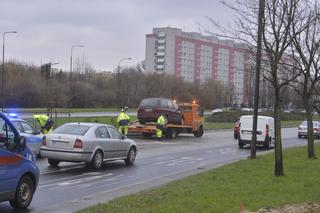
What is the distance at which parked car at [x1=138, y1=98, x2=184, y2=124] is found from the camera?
33812 millimetres

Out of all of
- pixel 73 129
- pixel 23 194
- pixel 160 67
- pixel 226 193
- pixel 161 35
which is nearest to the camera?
pixel 23 194

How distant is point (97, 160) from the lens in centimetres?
1638

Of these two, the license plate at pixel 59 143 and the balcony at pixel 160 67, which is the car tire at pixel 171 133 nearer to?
the license plate at pixel 59 143

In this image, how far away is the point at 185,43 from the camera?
463 ft

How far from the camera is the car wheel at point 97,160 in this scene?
1622 centimetres

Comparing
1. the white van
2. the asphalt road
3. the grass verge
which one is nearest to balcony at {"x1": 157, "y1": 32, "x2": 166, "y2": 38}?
the white van

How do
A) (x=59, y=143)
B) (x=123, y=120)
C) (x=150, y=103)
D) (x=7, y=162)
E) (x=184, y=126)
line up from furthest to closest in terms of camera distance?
(x=184, y=126), (x=150, y=103), (x=123, y=120), (x=59, y=143), (x=7, y=162)

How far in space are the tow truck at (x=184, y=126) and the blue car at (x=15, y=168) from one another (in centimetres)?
2308

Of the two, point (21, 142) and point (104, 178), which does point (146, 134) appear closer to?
point (104, 178)

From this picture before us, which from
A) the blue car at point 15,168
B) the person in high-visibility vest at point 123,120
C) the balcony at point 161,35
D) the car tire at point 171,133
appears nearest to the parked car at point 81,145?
the blue car at point 15,168

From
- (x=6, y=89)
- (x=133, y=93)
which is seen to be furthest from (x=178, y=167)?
(x=133, y=93)

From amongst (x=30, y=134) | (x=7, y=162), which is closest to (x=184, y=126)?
(x=30, y=134)

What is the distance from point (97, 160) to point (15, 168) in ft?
24.4

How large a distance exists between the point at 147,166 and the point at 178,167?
1.01 m
